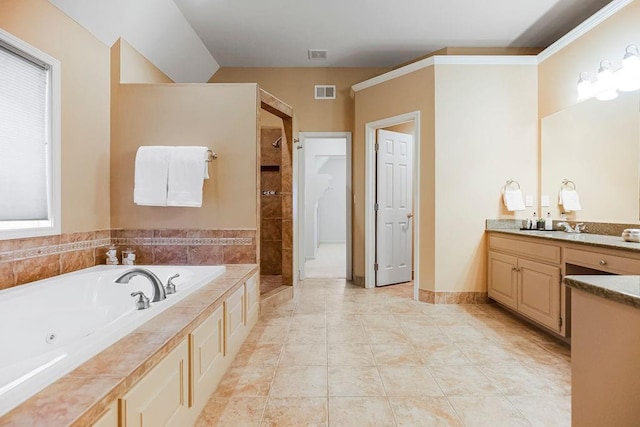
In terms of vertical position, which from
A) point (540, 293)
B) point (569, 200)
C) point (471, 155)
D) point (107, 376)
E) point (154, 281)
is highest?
point (471, 155)

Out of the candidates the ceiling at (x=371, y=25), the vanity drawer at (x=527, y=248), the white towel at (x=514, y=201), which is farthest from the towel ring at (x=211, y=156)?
the white towel at (x=514, y=201)

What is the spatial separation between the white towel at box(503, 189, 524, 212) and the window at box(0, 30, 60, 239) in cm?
379

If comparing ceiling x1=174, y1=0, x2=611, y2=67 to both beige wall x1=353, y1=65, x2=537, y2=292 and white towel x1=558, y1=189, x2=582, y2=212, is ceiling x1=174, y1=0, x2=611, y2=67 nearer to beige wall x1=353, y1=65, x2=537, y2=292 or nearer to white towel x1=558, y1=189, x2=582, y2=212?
beige wall x1=353, y1=65, x2=537, y2=292

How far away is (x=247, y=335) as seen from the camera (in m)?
2.47

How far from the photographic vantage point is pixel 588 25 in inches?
105

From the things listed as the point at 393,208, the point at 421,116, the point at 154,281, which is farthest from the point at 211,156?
the point at 393,208

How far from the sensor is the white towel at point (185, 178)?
255 cm

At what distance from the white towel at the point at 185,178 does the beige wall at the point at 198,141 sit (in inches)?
6.9

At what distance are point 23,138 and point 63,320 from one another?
110 centimetres

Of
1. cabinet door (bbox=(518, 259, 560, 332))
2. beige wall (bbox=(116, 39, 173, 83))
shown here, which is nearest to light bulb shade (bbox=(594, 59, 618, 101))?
cabinet door (bbox=(518, 259, 560, 332))

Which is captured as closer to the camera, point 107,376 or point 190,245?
point 107,376

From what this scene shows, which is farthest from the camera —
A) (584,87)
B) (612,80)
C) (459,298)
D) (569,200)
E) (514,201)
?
(459,298)

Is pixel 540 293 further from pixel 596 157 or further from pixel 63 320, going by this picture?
pixel 63 320

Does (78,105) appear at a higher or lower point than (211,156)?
higher
